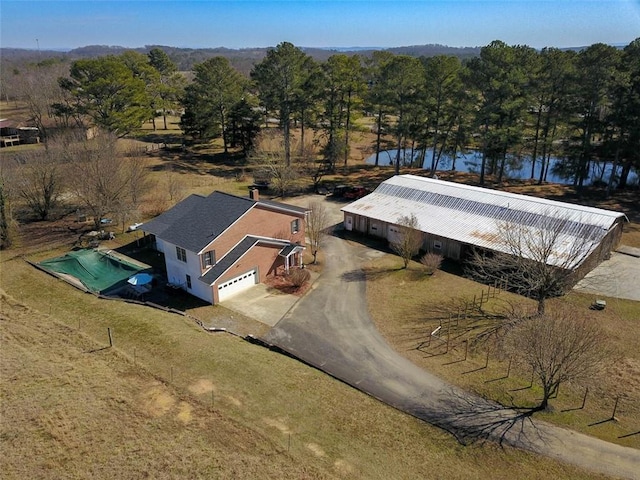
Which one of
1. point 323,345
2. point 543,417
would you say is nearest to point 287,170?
point 323,345

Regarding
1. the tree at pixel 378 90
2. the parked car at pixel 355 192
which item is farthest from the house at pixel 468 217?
the tree at pixel 378 90

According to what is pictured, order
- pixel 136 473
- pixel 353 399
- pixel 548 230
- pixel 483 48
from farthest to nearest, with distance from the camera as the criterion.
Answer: pixel 483 48, pixel 548 230, pixel 353 399, pixel 136 473

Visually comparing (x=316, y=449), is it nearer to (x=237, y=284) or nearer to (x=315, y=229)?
(x=237, y=284)

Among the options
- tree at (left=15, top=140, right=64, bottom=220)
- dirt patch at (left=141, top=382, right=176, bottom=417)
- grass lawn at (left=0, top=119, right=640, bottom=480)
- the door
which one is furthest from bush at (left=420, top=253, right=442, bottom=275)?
tree at (left=15, top=140, right=64, bottom=220)

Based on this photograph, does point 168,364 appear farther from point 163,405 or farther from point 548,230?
point 548,230

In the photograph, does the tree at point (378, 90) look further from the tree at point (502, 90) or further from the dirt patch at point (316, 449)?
the dirt patch at point (316, 449)

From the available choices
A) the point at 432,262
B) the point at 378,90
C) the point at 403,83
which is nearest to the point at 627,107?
the point at 403,83
